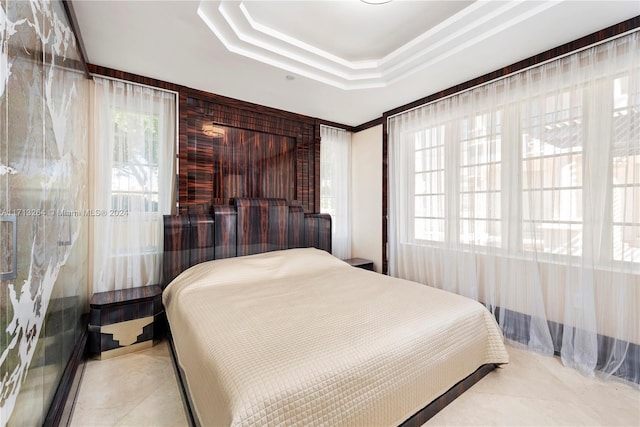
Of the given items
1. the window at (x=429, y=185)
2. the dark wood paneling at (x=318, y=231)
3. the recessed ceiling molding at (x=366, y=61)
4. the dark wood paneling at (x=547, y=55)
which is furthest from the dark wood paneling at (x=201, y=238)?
the dark wood paneling at (x=547, y=55)

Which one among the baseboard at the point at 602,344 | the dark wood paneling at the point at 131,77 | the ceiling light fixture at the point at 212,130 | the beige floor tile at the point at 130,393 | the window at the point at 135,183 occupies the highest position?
the dark wood paneling at the point at 131,77

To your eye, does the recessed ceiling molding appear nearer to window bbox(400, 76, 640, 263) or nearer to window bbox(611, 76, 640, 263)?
window bbox(400, 76, 640, 263)

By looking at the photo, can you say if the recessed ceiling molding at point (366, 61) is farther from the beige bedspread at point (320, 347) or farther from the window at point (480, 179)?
the beige bedspread at point (320, 347)

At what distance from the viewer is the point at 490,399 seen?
5.49 ft

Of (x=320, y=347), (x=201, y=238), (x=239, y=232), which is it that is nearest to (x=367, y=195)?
(x=239, y=232)

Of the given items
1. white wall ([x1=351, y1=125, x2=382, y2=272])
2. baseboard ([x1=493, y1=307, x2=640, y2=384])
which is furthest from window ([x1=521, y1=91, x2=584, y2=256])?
white wall ([x1=351, y1=125, x2=382, y2=272])

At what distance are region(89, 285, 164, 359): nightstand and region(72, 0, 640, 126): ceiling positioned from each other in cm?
196

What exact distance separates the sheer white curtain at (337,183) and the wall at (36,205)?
8.56 ft

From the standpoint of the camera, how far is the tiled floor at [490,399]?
152 centimetres

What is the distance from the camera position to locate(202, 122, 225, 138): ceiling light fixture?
9.43 feet

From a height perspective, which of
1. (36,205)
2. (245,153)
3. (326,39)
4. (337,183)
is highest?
(326,39)

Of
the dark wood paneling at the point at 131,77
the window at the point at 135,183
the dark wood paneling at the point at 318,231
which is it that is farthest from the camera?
the dark wood paneling at the point at 318,231

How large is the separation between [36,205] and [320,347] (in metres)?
1.35

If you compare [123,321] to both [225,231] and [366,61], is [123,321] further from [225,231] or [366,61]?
[366,61]
